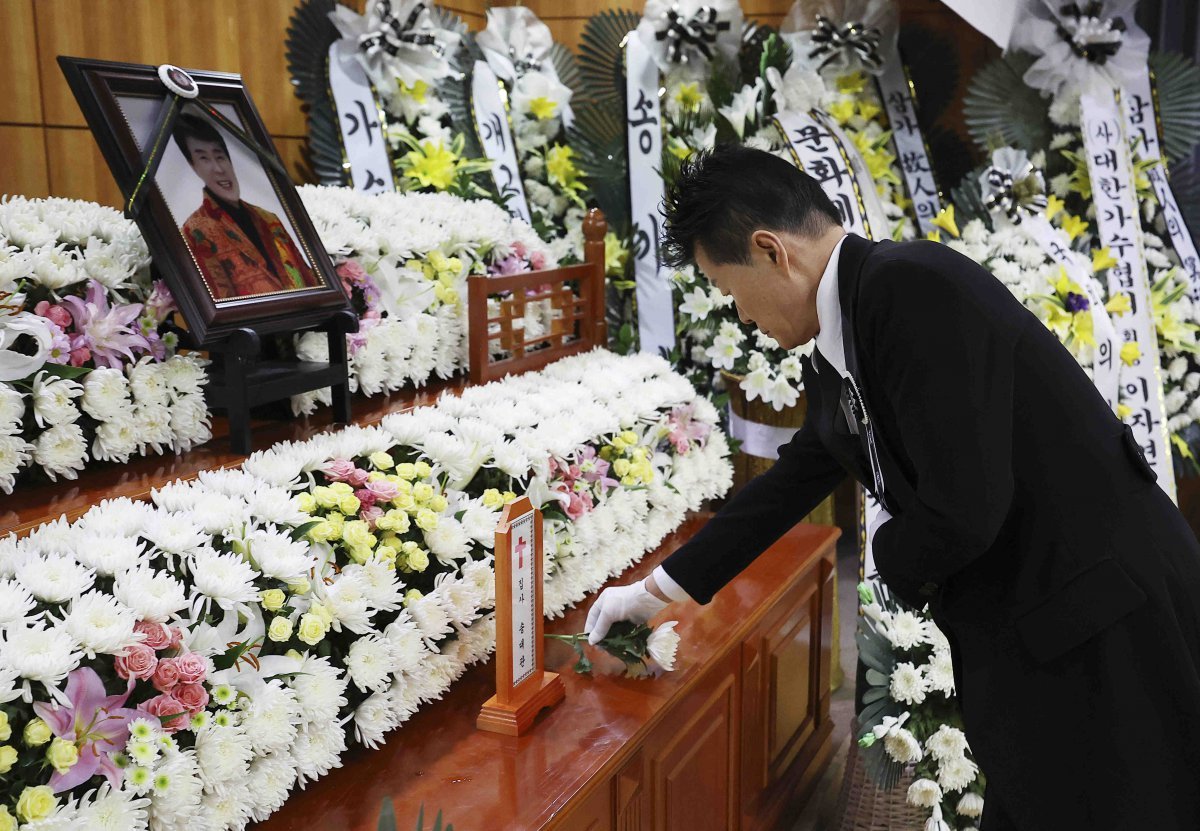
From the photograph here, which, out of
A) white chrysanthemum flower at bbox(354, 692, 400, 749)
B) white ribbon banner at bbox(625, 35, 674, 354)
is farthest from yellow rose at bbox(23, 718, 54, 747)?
white ribbon banner at bbox(625, 35, 674, 354)

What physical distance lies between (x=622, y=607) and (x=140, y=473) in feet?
2.52

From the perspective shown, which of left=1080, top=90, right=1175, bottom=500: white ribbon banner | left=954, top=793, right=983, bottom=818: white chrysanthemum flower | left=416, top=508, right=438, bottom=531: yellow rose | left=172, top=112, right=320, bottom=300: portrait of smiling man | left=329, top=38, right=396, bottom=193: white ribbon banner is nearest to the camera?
left=416, top=508, right=438, bottom=531: yellow rose

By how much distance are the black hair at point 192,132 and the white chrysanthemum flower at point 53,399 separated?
0.46 meters

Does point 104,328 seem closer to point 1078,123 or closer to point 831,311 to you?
point 831,311

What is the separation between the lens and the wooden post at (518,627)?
1.54m

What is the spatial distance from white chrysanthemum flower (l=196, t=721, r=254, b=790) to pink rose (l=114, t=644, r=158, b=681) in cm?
11

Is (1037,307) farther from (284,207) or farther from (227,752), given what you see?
(227,752)

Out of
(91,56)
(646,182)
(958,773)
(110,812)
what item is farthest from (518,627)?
(646,182)

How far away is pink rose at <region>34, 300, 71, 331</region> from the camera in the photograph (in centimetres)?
151

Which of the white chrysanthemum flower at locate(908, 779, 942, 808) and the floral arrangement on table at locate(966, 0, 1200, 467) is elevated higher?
the floral arrangement on table at locate(966, 0, 1200, 467)

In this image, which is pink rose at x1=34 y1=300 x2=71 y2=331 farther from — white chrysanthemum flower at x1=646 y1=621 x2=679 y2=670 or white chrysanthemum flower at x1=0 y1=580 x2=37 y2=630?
white chrysanthemum flower at x1=646 y1=621 x2=679 y2=670

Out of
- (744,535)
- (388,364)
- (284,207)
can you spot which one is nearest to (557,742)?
(744,535)

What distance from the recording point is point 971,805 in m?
2.03

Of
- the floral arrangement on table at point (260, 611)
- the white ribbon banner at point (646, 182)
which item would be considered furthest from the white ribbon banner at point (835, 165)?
the floral arrangement on table at point (260, 611)
